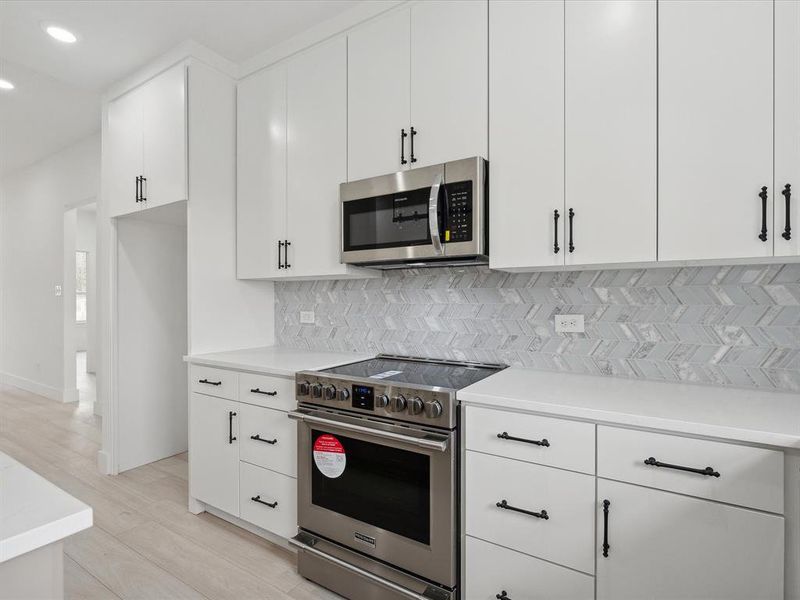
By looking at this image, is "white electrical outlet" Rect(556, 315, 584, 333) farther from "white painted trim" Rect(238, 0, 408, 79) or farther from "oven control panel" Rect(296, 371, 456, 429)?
"white painted trim" Rect(238, 0, 408, 79)

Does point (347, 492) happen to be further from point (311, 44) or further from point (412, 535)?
point (311, 44)

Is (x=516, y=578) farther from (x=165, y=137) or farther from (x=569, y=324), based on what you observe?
(x=165, y=137)

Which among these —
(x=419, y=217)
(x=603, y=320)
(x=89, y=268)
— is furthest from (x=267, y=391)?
(x=89, y=268)

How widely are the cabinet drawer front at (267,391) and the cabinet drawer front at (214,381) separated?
77 mm

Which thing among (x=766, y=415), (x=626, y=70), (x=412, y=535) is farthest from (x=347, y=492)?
(x=626, y=70)

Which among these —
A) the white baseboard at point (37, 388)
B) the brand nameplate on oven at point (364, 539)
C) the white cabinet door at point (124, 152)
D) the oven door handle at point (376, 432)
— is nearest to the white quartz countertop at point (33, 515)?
the oven door handle at point (376, 432)

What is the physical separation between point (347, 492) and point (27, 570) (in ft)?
4.57

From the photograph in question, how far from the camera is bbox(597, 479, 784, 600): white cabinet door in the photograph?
122cm

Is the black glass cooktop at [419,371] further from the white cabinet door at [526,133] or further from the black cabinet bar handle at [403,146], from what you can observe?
the black cabinet bar handle at [403,146]

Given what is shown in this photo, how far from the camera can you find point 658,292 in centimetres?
188

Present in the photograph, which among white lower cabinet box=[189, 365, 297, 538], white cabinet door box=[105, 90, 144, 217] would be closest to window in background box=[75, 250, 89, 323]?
white cabinet door box=[105, 90, 144, 217]

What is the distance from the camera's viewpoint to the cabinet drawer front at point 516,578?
1.48 meters

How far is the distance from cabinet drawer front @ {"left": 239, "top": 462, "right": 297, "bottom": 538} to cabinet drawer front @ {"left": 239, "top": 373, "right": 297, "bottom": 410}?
0.35 m

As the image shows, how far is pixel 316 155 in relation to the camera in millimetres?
2512
